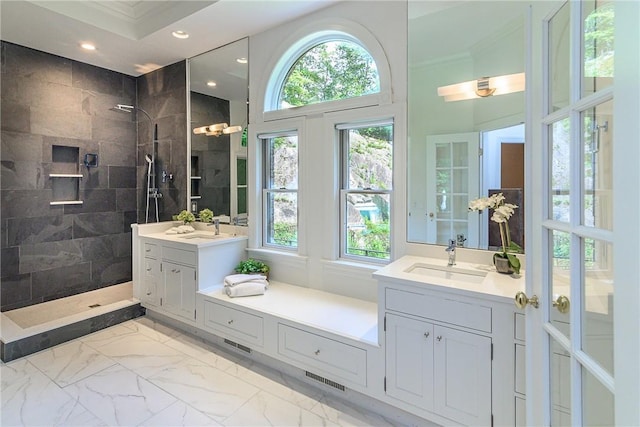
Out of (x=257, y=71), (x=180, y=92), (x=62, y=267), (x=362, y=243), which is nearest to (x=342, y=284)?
(x=362, y=243)

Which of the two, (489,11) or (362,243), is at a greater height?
(489,11)

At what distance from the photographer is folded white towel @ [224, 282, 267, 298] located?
2807mm

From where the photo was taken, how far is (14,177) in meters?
3.45

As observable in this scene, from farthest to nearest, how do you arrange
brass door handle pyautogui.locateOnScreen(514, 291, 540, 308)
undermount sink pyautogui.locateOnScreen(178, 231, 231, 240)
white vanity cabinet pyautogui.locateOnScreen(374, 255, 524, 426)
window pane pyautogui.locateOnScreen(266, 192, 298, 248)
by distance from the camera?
undermount sink pyautogui.locateOnScreen(178, 231, 231, 240) < window pane pyautogui.locateOnScreen(266, 192, 298, 248) < white vanity cabinet pyautogui.locateOnScreen(374, 255, 524, 426) < brass door handle pyautogui.locateOnScreen(514, 291, 540, 308)

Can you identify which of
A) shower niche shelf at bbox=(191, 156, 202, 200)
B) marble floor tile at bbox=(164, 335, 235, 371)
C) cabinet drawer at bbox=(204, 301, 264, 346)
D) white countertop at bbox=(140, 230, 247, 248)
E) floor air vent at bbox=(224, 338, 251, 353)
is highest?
shower niche shelf at bbox=(191, 156, 202, 200)

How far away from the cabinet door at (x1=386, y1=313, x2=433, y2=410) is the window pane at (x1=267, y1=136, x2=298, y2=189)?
173 centimetres

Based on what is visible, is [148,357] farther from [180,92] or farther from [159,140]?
[180,92]

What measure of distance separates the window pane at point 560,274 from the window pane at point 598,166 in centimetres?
13

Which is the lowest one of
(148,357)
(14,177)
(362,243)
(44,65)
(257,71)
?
(148,357)

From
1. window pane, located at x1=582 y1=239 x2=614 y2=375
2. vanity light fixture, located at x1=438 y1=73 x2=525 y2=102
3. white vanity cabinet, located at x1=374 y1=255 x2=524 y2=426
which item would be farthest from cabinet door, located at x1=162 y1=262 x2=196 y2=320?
window pane, located at x1=582 y1=239 x2=614 y2=375

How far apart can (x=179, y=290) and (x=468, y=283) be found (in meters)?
2.54

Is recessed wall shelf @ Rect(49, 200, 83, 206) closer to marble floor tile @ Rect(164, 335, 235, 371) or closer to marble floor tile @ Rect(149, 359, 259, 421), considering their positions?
marble floor tile @ Rect(164, 335, 235, 371)

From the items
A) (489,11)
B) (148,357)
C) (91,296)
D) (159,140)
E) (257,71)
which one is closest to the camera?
(489,11)

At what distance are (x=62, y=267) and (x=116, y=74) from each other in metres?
2.48
